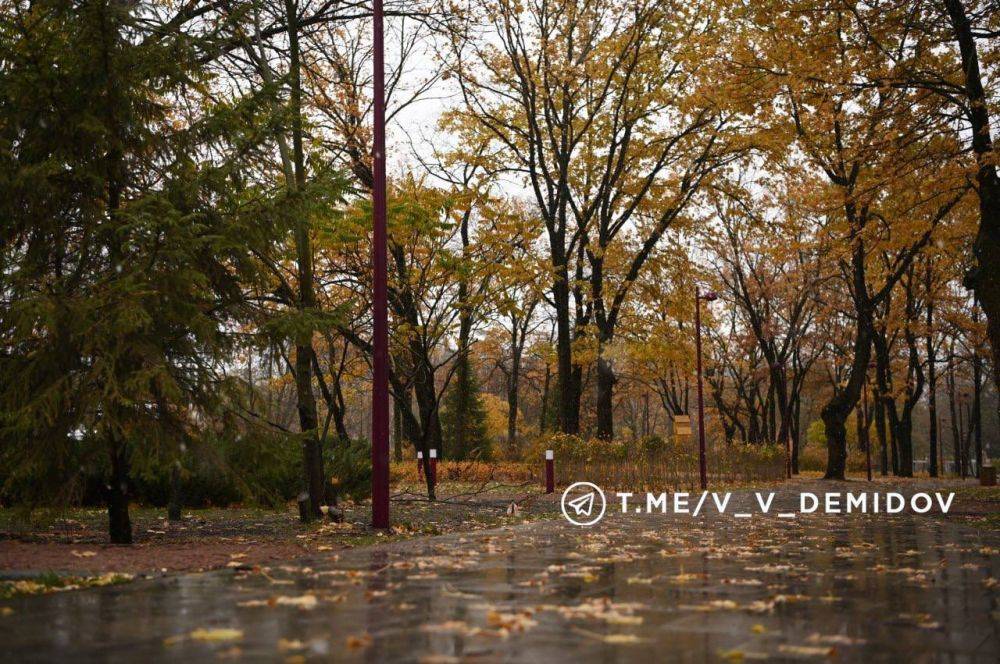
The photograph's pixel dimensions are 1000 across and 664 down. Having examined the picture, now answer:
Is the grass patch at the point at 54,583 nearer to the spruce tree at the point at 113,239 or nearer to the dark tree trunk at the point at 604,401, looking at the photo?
the spruce tree at the point at 113,239

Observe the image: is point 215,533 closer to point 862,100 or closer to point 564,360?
point 862,100

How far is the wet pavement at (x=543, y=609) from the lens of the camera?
5.42m

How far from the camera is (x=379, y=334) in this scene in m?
12.9

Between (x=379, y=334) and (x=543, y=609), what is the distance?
664 cm

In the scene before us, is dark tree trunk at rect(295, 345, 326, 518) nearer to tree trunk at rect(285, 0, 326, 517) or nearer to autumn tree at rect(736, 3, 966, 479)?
tree trunk at rect(285, 0, 326, 517)

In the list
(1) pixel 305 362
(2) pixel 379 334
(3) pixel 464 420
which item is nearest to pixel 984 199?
(2) pixel 379 334

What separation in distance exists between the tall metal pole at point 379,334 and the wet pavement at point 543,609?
175 centimetres

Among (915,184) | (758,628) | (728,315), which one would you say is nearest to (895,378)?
(728,315)

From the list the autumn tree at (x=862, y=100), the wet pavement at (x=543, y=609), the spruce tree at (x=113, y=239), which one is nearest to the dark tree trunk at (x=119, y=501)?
the spruce tree at (x=113, y=239)

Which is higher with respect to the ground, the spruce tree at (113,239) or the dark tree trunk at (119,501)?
the spruce tree at (113,239)

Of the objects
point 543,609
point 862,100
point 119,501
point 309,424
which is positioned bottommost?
point 543,609

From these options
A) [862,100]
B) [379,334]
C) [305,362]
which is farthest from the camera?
[862,100]

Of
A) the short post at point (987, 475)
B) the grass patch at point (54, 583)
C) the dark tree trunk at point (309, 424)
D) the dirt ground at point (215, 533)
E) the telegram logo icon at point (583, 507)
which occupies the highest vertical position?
the dark tree trunk at point (309, 424)

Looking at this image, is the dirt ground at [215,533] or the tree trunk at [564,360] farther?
the tree trunk at [564,360]
